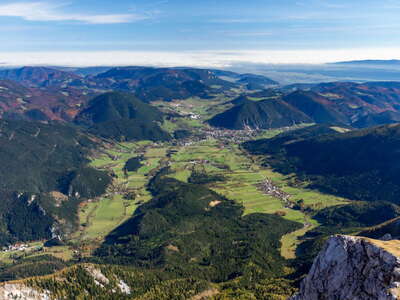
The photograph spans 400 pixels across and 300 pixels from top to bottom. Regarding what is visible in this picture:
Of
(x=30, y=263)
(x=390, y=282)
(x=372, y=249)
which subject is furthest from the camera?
(x=30, y=263)

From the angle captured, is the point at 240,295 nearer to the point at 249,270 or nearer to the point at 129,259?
the point at 249,270

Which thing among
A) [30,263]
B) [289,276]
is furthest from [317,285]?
[30,263]

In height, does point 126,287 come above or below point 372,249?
below

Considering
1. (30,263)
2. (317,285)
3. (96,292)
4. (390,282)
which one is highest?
(390,282)

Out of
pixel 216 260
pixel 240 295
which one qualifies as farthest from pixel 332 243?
pixel 216 260

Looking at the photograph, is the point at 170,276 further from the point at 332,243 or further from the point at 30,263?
the point at 332,243

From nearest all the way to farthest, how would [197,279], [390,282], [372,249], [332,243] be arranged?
[390,282]
[372,249]
[332,243]
[197,279]

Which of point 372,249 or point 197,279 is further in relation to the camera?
point 197,279
